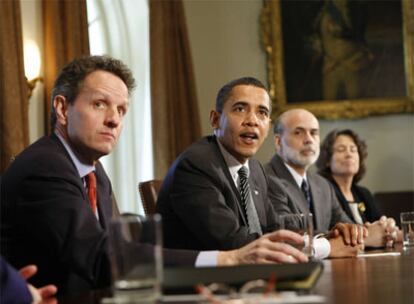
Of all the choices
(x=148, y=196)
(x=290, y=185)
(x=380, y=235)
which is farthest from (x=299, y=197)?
(x=148, y=196)

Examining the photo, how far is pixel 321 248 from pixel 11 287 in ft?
6.52

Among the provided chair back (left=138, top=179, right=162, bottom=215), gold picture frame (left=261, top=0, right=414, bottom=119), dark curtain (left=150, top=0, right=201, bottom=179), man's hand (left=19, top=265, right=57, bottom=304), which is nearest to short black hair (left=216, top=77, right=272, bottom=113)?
chair back (left=138, top=179, right=162, bottom=215)

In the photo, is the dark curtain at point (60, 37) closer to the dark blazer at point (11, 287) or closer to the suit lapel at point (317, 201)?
the suit lapel at point (317, 201)

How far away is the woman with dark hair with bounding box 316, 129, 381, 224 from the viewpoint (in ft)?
22.0

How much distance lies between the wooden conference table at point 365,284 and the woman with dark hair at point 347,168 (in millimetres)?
3578

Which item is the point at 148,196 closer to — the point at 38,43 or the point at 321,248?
the point at 321,248

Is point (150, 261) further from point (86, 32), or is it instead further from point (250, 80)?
point (86, 32)

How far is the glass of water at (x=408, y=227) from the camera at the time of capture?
154 inches

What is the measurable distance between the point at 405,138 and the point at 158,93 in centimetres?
302

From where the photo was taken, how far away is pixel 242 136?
13.0 feet

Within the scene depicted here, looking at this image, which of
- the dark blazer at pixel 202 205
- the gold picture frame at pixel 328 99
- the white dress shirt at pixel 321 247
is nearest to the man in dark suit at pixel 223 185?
the dark blazer at pixel 202 205

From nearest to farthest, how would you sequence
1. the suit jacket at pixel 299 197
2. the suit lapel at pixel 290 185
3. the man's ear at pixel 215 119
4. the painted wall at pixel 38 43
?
the man's ear at pixel 215 119 < the suit jacket at pixel 299 197 < the suit lapel at pixel 290 185 < the painted wall at pixel 38 43

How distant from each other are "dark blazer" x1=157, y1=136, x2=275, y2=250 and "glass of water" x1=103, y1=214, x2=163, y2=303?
1.88m

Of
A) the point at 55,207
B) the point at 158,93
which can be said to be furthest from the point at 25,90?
the point at 55,207
